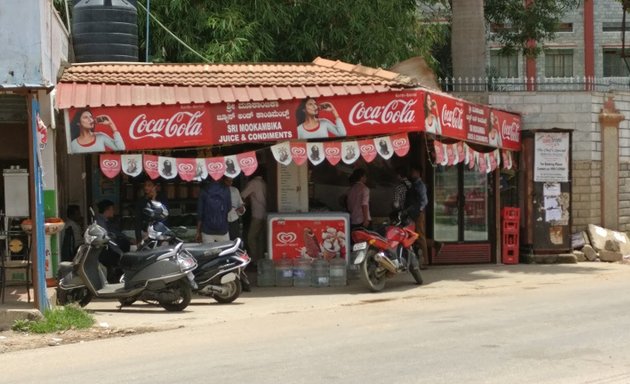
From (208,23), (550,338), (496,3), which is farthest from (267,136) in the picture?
(496,3)

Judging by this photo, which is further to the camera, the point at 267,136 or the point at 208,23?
the point at 208,23

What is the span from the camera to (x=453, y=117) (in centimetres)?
1561

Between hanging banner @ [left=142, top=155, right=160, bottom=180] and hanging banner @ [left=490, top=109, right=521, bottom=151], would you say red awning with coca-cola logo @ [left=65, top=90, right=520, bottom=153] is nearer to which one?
hanging banner @ [left=142, top=155, right=160, bottom=180]

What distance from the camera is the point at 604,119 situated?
63.8ft

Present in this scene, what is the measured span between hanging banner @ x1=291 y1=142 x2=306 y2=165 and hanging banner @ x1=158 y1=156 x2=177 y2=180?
181cm

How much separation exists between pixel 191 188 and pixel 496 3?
16153 mm

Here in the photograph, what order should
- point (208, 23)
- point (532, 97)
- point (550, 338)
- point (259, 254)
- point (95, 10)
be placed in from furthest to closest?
1. point (208, 23)
2. point (532, 97)
3. point (95, 10)
4. point (259, 254)
5. point (550, 338)

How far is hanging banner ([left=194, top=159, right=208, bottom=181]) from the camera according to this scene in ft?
46.0

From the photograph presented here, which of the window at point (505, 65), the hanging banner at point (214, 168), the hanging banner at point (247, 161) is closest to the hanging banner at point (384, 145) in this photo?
the hanging banner at point (247, 161)

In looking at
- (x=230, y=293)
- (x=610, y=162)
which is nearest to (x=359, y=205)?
(x=230, y=293)

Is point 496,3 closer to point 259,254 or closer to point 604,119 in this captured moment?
point 604,119

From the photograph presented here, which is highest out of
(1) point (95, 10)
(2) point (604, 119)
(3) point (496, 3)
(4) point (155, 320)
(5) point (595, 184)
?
(3) point (496, 3)

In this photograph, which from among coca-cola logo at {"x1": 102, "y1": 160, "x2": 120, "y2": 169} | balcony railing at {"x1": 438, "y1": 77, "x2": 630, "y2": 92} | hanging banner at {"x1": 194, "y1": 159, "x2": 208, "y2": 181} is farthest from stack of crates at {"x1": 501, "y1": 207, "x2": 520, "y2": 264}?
coca-cola logo at {"x1": 102, "y1": 160, "x2": 120, "y2": 169}

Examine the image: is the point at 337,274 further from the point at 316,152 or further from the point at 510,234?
the point at 510,234
